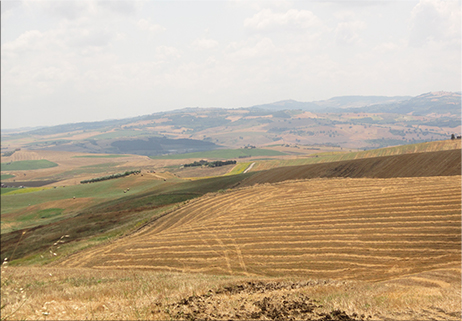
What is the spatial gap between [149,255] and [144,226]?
39.9ft

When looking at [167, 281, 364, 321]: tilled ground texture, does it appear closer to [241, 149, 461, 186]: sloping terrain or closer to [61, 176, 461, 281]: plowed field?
[61, 176, 461, 281]: plowed field

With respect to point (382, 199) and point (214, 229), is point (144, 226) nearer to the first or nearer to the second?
point (214, 229)

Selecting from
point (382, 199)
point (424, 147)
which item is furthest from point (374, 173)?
point (424, 147)

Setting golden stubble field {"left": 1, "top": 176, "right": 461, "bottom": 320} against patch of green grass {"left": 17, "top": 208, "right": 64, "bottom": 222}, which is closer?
golden stubble field {"left": 1, "top": 176, "right": 461, "bottom": 320}

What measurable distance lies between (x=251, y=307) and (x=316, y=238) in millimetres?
18608

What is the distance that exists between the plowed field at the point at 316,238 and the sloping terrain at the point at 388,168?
43.9 ft

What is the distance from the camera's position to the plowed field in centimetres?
2298

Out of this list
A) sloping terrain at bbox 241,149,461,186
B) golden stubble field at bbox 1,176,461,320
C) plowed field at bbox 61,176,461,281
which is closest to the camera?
golden stubble field at bbox 1,176,461,320

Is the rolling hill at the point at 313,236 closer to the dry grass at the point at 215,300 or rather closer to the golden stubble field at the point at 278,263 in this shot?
the golden stubble field at the point at 278,263

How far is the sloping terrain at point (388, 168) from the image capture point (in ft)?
171

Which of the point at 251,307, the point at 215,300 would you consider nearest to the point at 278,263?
the point at 215,300

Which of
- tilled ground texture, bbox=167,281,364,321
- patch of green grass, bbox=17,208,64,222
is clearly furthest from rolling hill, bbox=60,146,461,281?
patch of green grass, bbox=17,208,64,222

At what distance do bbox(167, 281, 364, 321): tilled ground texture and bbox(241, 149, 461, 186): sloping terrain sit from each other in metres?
47.3

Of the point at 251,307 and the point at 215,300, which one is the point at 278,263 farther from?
the point at 251,307
